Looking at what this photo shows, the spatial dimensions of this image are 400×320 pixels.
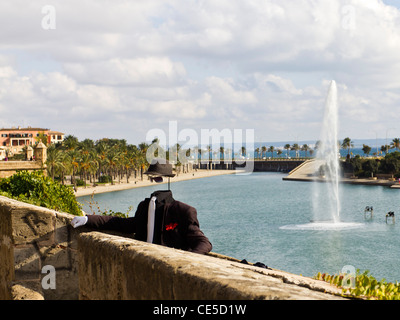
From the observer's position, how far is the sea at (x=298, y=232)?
38938 millimetres

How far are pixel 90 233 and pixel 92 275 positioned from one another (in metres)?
0.43

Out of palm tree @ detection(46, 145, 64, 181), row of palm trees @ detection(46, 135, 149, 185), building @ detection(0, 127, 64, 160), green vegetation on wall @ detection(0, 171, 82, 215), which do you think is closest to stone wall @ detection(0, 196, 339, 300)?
green vegetation on wall @ detection(0, 171, 82, 215)

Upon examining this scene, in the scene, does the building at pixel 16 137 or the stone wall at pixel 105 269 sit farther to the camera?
the building at pixel 16 137

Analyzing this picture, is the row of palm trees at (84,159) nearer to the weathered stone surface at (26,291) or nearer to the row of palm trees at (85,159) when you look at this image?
the row of palm trees at (85,159)

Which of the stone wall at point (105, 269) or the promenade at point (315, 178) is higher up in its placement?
the stone wall at point (105, 269)

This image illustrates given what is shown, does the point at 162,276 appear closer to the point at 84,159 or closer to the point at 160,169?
the point at 160,169

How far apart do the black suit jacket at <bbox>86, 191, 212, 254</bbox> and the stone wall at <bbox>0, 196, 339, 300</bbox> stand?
318 mm

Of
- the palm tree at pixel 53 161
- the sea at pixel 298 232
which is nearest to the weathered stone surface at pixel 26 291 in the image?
the sea at pixel 298 232

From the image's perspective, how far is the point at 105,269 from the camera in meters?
4.56

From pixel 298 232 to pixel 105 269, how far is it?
168 feet

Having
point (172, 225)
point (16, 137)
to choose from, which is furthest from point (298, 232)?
point (16, 137)

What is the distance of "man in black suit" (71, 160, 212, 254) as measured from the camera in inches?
197
